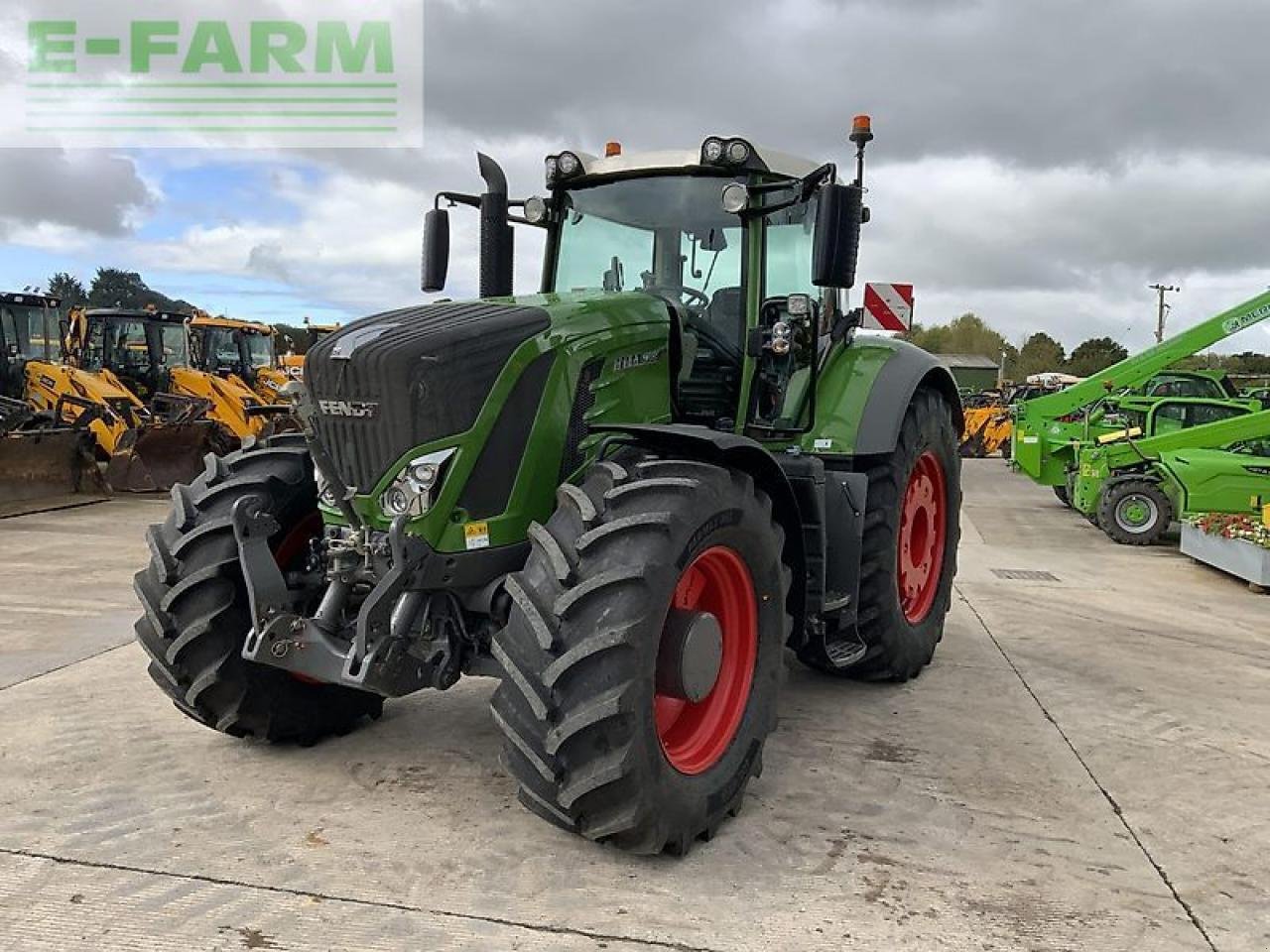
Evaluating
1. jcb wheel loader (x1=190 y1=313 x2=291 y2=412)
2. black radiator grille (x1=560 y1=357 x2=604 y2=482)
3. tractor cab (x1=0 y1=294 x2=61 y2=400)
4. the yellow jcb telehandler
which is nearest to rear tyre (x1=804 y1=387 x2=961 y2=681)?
black radiator grille (x1=560 y1=357 x2=604 y2=482)

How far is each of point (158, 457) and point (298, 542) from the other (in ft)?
32.3

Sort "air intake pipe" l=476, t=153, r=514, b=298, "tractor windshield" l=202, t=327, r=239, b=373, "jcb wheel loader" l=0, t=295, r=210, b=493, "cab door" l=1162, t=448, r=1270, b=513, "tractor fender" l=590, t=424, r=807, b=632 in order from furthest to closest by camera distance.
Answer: "tractor windshield" l=202, t=327, r=239, b=373, "jcb wheel loader" l=0, t=295, r=210, b=493, "cab door" l=1162, t=448, r=1270, b=513, "air intake pipe" l=476, t=153, r=514, b=298, "tractor fender" l=590, t=424, r=807, b=632

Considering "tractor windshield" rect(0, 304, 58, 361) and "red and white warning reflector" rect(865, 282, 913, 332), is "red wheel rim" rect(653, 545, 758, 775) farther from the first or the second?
"tractor windshield" rect(0, 304, 58, 361)

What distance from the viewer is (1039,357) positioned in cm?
7819

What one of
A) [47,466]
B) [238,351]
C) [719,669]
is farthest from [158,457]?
[719,669]

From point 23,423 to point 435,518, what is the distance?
37.0 ft

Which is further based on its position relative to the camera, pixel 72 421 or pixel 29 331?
pixel 29 331

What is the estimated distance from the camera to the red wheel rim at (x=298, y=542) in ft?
12.8

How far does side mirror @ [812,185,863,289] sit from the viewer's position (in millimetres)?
3902

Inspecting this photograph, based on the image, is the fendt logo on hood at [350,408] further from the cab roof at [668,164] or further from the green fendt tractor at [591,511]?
the cab roof at [668,164]

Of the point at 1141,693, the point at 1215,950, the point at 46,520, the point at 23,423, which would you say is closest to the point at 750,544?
the point at 1215,950

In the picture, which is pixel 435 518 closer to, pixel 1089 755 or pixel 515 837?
pixel 515 837

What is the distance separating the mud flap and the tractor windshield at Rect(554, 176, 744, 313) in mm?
9212

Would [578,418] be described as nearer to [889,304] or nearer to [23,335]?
[889,304]
